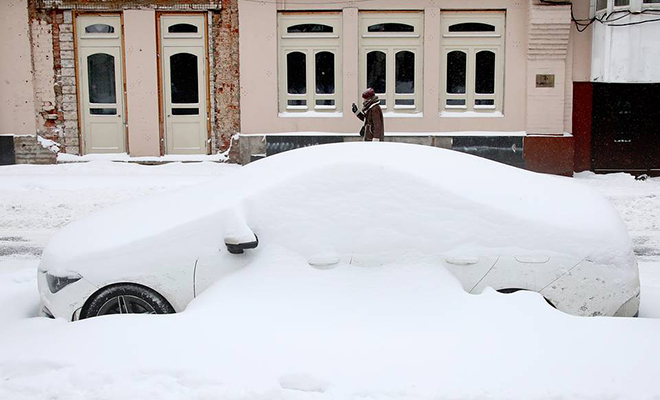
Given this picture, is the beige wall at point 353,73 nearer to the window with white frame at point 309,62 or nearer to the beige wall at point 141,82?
the window with white frame at point 309,62

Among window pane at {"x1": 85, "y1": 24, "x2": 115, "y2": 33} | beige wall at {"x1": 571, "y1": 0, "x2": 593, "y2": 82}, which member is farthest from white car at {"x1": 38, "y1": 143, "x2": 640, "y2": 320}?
window pane at {"x1": 85, "y1": 24, "x2": 115, "y2": 33}

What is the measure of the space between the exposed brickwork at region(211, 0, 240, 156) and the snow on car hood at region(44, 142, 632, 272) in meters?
11.6

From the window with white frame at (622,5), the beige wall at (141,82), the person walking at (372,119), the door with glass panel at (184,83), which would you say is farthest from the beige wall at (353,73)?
the person walking at (372,119)

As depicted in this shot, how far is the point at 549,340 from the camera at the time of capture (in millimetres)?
4320

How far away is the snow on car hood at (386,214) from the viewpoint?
4.96 meters

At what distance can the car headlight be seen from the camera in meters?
5.11

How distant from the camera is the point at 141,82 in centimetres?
1680

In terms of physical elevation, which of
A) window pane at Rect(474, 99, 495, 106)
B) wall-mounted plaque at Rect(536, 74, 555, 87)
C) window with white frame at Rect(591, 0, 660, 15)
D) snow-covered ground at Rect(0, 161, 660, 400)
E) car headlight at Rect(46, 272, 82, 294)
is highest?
window with white frame at Rect(591, 0, 660, 15)

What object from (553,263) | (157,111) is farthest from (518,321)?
(157,111)

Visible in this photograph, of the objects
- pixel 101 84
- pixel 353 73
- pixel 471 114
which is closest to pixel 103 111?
pixel 101 84

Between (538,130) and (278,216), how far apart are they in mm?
12647

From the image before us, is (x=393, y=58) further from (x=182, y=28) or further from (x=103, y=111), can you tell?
(x=103, y=111)

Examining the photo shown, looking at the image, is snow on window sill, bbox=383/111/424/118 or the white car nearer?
the white car

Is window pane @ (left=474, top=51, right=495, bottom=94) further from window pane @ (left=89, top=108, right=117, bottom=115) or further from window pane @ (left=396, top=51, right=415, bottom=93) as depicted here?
window pane @ (left=89, top=108, right=117, bottom=115)
